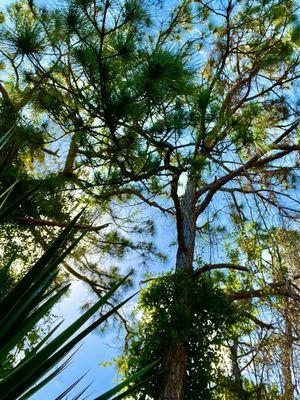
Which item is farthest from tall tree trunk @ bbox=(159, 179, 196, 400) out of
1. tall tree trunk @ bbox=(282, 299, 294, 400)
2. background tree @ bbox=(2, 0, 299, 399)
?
tall tree trunk @ bbox=(282, 299, 294, 400)

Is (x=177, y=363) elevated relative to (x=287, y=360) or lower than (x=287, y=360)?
elevated

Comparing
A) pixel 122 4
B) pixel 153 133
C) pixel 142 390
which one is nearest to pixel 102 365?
pixel 142 390

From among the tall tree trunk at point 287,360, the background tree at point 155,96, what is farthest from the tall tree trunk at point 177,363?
the tall tree trunk at point 287,360

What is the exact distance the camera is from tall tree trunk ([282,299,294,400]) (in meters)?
1.84

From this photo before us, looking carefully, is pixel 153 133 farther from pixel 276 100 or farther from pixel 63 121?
pixel 276 100

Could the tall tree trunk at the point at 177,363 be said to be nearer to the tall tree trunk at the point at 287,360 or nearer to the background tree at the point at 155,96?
the background tree at the point at 155,96

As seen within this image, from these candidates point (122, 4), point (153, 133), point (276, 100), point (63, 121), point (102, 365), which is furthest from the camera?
point (102, 365)

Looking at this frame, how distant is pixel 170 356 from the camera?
4070 mm

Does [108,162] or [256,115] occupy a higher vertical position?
[256,115]

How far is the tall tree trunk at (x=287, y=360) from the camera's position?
1839 millimetres

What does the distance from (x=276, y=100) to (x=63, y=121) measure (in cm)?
240

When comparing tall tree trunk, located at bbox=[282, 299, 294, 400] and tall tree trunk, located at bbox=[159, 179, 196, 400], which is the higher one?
tall tree trunk, located at bbox=[159, 179, 196, 400]

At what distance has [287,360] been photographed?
75.5 inches

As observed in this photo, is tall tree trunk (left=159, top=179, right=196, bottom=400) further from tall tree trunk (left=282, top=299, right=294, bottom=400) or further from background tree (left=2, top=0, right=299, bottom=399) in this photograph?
tall tree trunk (left=282, top=299, right=294, bottom=400)
